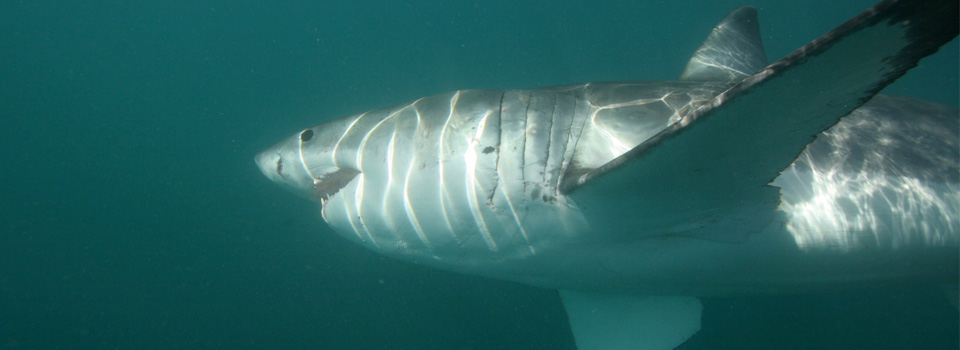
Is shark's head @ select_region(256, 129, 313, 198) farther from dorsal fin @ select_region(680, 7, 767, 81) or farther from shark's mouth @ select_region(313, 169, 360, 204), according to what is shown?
dorsal fin @ select_region(680, 7, 767, 81)

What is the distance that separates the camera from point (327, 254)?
8.25 meters

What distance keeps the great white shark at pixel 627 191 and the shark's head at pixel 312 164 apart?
13 mm

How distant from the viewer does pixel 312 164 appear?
10.6ft

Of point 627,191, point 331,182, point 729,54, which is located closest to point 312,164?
point 331,182

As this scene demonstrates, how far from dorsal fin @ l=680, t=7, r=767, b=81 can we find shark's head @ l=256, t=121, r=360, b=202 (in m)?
4.10

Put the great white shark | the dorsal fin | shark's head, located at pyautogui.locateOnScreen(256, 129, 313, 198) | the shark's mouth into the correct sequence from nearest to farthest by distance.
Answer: the great white shark, the shark's mouth, shark's head, located at pyautogui.locateOnScreen(256, 129, 313, 198), the dorsal fin

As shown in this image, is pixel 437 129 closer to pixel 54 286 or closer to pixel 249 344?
pixel 249 344

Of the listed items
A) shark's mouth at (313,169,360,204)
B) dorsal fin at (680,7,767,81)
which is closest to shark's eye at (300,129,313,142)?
shark's mouth at (313,169,360,204)

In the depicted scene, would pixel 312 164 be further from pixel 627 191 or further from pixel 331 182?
pixel 627 191

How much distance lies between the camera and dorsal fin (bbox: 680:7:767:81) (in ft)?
15.5

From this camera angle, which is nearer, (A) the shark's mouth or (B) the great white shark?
(B) the great white shark

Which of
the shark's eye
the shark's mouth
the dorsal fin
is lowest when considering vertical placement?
the shark's mouth

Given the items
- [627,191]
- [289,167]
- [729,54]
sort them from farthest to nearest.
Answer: [729,54] → [289,167] → [627,191]

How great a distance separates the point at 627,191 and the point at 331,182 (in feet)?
7.33
